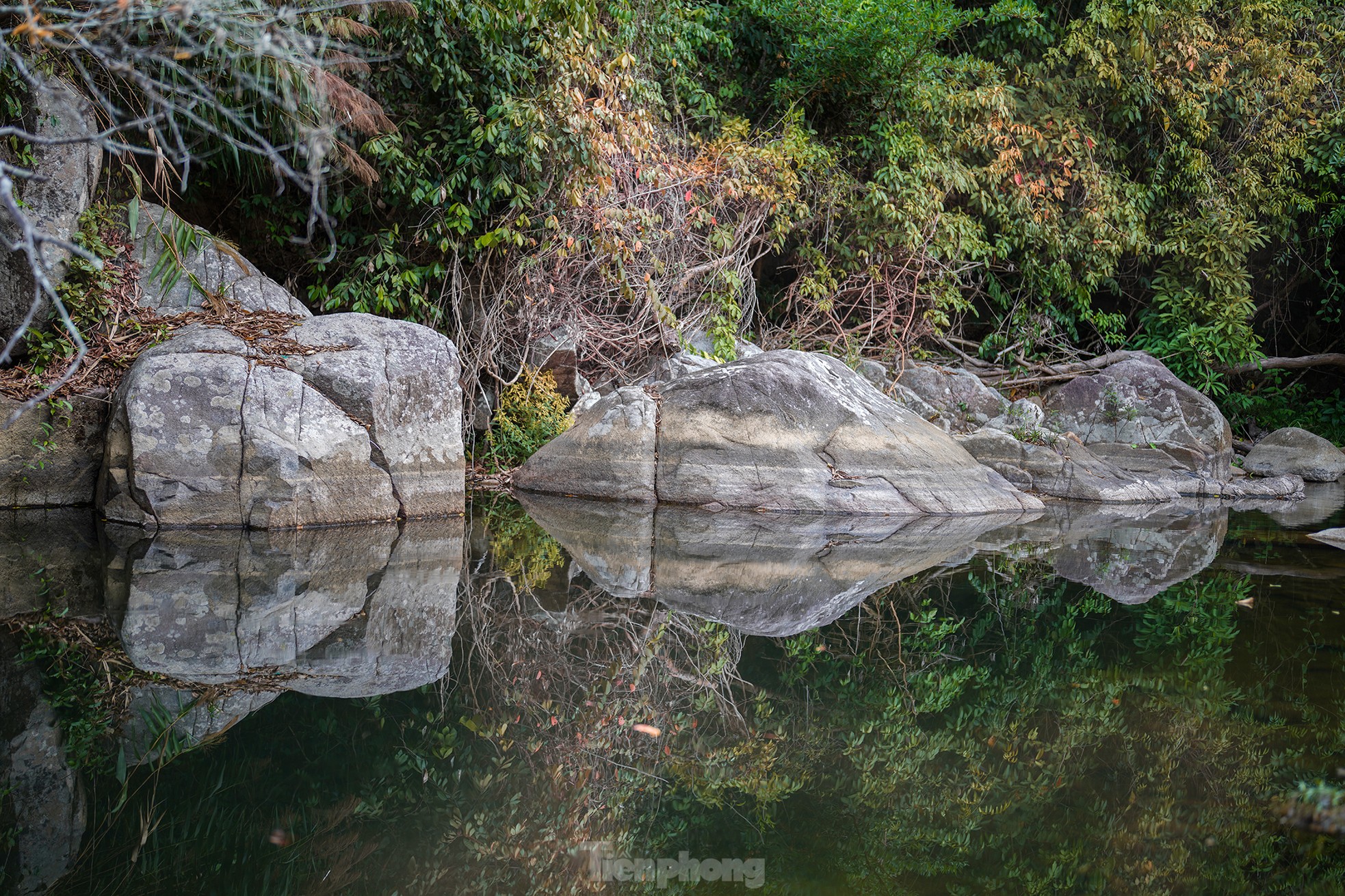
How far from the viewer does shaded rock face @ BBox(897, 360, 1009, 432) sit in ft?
32.5

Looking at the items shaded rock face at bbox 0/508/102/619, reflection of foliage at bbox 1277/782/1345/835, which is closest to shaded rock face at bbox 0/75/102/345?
shaded rock face at bbox 0/508/102/619

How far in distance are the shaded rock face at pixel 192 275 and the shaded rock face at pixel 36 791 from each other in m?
4.62

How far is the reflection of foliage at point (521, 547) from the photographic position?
14.9 feet

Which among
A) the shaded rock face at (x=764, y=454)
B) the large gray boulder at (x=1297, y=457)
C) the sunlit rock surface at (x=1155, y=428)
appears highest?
the shaded rock face at (x=764, y=454)

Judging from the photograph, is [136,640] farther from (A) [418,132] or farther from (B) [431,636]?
(A) [418,132]

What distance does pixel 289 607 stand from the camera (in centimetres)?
369

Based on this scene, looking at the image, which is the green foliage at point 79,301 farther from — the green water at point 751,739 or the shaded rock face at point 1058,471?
the shaded rock face at point 1058,471

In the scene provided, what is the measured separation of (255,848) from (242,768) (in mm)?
396

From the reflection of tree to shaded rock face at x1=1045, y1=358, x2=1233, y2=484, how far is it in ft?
22.4

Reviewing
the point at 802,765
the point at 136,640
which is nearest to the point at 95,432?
the point at 136,640

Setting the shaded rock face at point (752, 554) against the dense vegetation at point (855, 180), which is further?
the dense vegetation at point (855, 180)

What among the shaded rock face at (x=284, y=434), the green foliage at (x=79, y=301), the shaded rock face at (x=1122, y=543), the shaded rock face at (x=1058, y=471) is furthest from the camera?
the shaded rock face at (x=1058, y=471)

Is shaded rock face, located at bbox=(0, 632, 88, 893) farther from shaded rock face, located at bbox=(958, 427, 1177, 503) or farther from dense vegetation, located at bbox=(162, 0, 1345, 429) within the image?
shaded rock face, located at bbox=(958, 427, 1177, 503)

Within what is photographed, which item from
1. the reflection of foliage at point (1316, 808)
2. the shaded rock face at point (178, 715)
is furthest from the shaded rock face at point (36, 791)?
the reflection of foliage at point (1316, 808)
